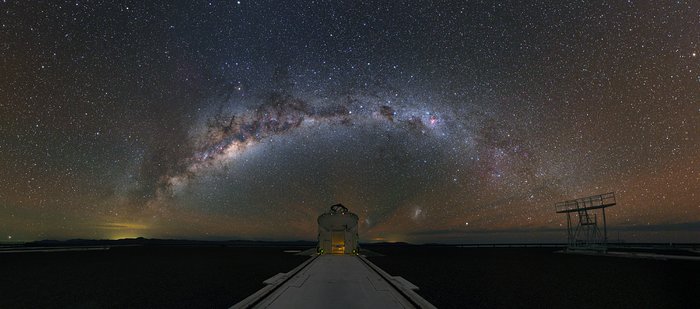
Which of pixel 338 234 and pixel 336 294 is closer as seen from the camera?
pixel 336 294

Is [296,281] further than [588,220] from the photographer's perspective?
No

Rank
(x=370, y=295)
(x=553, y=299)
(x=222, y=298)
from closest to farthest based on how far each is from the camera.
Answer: (x=370, y=295) < (x=222, y=298) < (x=553, y=299)

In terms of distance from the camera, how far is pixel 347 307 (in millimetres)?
10117

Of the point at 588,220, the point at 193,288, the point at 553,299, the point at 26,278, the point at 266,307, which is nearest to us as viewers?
the point at 266,307

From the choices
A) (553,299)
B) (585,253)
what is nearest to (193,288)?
(553,299)

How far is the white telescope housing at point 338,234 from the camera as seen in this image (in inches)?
1486

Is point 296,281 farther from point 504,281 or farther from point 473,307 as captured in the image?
point 504,281

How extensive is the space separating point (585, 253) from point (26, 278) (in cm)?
5381

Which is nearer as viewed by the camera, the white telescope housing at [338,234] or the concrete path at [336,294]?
the concrete path at [336,294]

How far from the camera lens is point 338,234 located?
38.3 metres

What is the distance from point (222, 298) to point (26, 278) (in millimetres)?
13537

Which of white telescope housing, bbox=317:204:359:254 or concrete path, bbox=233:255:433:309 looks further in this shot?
white telescope housing, bbox=317:204:359:254

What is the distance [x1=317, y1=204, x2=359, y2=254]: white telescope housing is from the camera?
37.8m

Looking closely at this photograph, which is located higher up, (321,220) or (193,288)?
(321,220)
